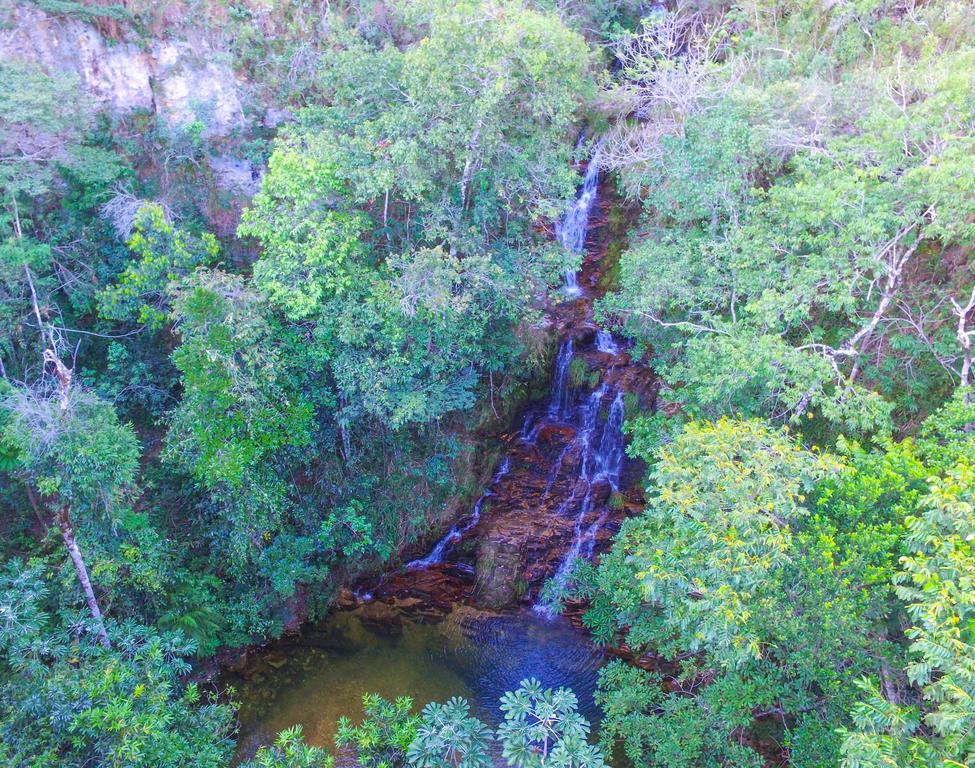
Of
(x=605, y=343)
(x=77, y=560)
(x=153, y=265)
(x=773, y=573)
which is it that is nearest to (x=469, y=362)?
(x=605, y=343)

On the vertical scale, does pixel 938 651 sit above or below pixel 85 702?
above

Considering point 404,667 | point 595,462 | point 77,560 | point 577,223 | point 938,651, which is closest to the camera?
point 938,651

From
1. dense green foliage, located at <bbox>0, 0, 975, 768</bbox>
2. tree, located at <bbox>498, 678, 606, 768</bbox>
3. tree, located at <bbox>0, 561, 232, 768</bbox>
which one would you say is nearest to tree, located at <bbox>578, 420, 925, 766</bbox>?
dense green foliage, located at <bbox>0, 0, 975, 768</bbox>

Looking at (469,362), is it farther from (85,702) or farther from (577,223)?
(85,702)

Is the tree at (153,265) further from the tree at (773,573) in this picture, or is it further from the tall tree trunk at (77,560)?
the tree at (773,573)

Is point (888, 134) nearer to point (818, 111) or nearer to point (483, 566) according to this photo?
point (818, 111)

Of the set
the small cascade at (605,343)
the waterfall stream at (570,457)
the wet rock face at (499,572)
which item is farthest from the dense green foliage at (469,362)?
the wet rock face at (499,572)

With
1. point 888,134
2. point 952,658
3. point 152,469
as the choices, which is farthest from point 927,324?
point 152,469
